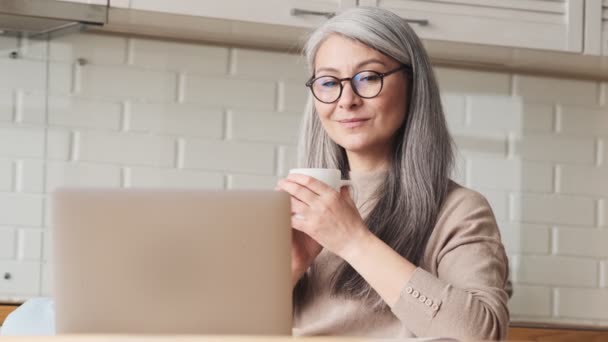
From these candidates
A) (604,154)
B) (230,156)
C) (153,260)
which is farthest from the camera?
(604,154)

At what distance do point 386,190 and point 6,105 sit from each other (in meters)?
1.36

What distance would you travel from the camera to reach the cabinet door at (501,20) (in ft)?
9.60

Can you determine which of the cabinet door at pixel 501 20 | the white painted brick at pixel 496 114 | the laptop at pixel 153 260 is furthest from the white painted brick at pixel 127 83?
the laptop at pixel 153 260

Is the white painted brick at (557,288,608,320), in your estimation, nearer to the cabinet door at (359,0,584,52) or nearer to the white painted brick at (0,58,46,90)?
the cabinet door at (359,0,584,52)

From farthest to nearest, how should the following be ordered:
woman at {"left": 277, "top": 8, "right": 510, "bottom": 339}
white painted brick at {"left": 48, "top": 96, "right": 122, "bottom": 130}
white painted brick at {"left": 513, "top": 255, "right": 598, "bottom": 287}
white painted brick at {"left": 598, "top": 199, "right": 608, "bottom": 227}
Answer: white painted brick at {"left": 598, "top": 199, "right": 608, "bottom": 227} < white painted brick at {"left": 513, "top": 255, "right": 598, "bottom": 287} < white painted brick at {"left": 48, "top": 96, "right": 122, "bottom": 130} < woman at {"left": 277, "top": 8, "right": 510, "bottom": 339}

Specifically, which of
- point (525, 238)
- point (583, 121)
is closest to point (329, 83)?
point (525, 238)

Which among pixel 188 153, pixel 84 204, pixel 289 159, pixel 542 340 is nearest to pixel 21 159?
pixel 188 153

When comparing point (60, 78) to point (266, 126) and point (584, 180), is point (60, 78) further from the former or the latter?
point (584, 180)

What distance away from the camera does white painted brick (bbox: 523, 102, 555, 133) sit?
3.29 metres

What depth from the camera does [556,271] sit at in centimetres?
326

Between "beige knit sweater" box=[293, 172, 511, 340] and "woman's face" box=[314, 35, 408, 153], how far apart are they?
0.09 m

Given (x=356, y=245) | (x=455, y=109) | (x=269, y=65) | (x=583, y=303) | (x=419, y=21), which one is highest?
(x=419, y=21)

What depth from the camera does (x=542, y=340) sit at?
3.07 m

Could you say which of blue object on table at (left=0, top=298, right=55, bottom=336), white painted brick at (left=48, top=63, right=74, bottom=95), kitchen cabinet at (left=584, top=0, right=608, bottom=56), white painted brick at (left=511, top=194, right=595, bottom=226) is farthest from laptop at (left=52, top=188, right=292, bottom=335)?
white painted brick at (left=511, top=194, right=595, bottom=226)
